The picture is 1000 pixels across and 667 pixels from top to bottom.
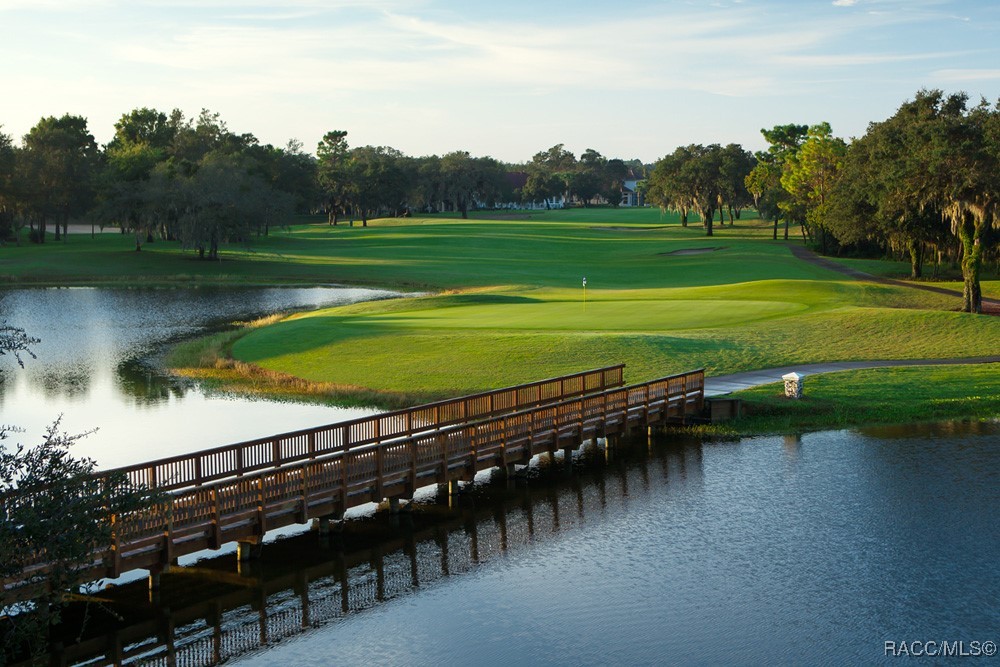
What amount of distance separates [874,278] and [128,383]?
57942 millimetres

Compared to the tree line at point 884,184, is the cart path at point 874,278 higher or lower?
lower

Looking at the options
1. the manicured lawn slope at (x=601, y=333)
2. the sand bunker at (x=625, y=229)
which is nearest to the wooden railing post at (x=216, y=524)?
the manicured lawn slope at (x=601, y=333)

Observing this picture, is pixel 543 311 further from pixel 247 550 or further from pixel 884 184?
pixel 247 550

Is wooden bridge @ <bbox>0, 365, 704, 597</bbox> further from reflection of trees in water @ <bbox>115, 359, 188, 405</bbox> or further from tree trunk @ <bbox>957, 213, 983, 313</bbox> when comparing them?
tree trunk @ <bbox>957, 213, 983, 313</bbox>

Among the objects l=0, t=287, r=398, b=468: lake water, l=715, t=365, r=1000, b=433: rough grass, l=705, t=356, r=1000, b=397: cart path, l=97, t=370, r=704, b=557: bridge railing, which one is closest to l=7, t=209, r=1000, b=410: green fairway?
l=705, t=356, r=1000, b=397: cart path

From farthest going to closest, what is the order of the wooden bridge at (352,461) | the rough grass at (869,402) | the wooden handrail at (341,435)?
the rough grass at (869,402)
the wooden handrail at (341,435)
the wooden bridge at (352,461)

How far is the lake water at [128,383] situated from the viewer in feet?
113

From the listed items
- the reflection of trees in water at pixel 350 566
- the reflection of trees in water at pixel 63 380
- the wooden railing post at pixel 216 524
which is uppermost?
the wooden railing post at pixel 216 524

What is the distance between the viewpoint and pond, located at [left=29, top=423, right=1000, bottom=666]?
713 inches

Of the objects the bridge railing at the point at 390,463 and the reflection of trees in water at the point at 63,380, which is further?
the reflection of trees in water at the point at 63,380

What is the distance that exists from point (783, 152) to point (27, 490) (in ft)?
453

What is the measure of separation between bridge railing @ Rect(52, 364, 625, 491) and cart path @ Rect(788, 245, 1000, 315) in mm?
36171

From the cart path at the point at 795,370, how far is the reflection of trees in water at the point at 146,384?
20464 millimetres

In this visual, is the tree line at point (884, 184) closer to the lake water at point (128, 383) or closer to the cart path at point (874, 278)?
the cart path at point (874, 278)
